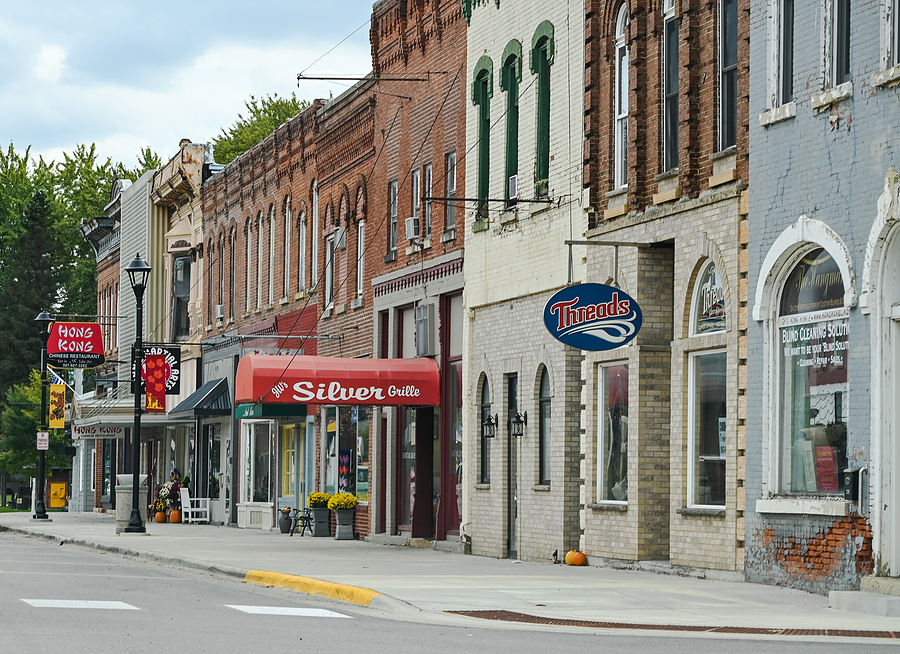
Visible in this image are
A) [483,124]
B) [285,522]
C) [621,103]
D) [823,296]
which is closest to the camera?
[823,296]

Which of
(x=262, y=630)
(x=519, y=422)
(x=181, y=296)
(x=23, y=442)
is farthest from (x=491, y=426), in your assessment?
(x=23, y=442)

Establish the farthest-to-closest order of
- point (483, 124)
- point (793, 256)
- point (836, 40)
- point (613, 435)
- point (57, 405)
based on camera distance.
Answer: point (57, 405) → point (483, 124) → point (613, 435) → point (793, 256) → point (836, 40)

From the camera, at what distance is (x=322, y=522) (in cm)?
3234

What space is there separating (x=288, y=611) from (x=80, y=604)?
6.51 ft

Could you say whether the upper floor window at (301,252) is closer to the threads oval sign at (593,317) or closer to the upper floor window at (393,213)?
the upper floor window at (393,213)

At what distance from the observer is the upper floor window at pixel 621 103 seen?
2147cm

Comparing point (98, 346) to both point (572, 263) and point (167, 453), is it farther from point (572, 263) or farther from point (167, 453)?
point (572, 263)

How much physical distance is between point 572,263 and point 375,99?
1013cm

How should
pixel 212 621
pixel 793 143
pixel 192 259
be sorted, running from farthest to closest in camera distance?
pixel 192 259 < pixel 793 143 < pixel 212 621

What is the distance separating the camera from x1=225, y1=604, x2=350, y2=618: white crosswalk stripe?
14.3 m

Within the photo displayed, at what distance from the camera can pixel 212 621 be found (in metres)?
13.4

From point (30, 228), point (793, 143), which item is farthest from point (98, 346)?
point (30, 228)

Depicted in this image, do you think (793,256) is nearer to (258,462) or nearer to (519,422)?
(519,422)

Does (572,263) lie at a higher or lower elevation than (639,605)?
higher
